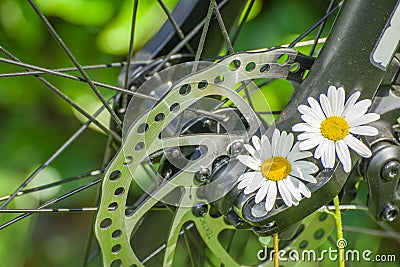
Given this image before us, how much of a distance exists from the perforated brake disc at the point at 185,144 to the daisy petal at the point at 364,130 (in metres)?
0.07

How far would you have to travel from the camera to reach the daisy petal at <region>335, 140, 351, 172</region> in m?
0.48

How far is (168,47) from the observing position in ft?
2.18

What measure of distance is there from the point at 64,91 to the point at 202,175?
0.56m

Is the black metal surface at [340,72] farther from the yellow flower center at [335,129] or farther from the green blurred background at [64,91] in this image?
the green blurred background at [64,91]

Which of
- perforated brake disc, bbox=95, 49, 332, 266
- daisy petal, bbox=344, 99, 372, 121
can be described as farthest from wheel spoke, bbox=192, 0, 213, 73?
daisy petal, bbox=344, 99, 372, 121

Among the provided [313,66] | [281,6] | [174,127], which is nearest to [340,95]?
[313,66]

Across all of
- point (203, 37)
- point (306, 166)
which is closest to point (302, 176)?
point (306, 166)

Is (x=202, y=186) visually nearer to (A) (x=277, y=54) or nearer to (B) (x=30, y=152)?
(A) (x=277, y=54)

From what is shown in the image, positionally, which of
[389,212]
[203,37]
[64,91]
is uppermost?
[64,91]

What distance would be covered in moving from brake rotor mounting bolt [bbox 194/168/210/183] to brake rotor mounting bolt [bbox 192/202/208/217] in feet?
0.08

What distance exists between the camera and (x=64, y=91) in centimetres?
103

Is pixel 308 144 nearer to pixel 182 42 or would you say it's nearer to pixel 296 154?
pixel 296 154

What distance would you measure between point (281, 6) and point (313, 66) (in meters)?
0.58

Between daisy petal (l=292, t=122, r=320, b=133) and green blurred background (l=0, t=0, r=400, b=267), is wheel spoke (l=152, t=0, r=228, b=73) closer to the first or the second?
daisy petal (l=292, t=122, r=320, b=133)
